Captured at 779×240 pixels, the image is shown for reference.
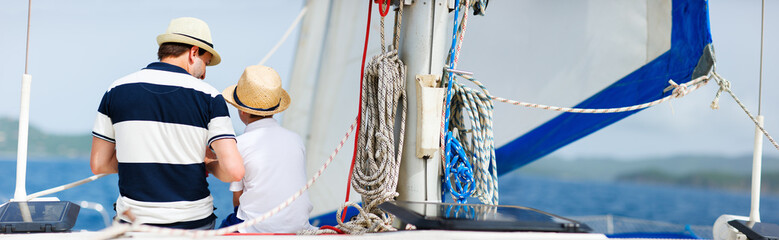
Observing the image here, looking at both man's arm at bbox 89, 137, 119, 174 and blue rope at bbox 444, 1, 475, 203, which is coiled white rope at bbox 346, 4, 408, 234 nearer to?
blue rope at bbox 444, 1, 475, 203

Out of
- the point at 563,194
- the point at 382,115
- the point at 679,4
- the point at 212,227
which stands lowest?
the point at 563,194

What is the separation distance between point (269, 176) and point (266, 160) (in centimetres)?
6

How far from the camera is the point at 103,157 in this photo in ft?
5.92

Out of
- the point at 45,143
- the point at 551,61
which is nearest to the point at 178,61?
the point at 551,61

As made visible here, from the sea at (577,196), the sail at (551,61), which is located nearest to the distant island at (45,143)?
the sea at (577,196)

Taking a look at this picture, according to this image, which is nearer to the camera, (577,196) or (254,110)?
(254,110)

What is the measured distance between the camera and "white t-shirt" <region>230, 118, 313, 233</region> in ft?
6.62

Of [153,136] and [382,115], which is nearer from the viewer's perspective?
[153,136]

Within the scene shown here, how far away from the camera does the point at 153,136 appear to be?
1.69 metres

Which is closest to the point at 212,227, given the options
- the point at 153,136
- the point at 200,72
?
the point at 153,136

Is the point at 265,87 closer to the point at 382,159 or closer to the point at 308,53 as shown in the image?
the point at 382,159

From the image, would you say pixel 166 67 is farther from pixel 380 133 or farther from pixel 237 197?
pixel 380 133

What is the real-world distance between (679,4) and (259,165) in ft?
6.81

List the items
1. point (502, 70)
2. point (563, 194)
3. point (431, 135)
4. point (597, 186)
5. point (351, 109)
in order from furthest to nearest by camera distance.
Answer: point (597, 186), point (563, 194), point (351, 109), point (502, 70), point (431, 135)
